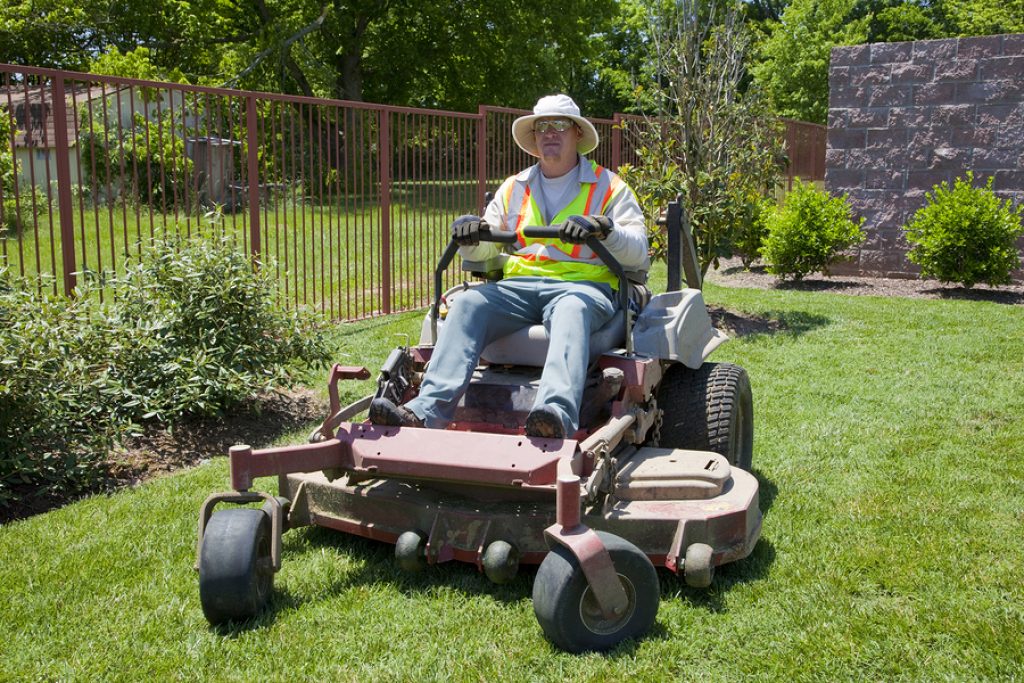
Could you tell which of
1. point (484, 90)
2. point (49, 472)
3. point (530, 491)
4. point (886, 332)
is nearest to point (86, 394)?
point (49, 472)

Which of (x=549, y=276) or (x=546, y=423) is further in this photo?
(x=549, y=276)

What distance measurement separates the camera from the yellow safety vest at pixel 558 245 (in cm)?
440

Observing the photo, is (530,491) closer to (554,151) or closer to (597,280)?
(597,280)

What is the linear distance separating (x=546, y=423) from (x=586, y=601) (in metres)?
0.67

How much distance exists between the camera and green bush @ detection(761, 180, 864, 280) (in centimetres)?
1117

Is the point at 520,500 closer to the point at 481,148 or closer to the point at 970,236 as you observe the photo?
the point at 481,148

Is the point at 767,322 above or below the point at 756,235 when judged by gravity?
below

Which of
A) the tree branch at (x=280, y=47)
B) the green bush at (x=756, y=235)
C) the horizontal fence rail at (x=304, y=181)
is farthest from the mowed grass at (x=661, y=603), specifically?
the tree branch at (x=280, y=47)

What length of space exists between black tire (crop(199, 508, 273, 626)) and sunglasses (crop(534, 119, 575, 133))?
2.25m

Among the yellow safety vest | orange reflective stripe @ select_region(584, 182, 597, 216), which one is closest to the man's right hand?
the yellow safety vest

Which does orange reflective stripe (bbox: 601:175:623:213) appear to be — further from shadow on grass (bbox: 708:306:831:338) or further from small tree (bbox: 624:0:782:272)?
shadow on grass (bbox: 708:306:831:338)

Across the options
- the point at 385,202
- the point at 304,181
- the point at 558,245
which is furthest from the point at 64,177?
the point at 385,202

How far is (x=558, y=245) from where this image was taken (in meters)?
4.44

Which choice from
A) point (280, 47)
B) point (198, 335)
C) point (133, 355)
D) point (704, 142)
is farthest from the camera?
point (280, 47)
